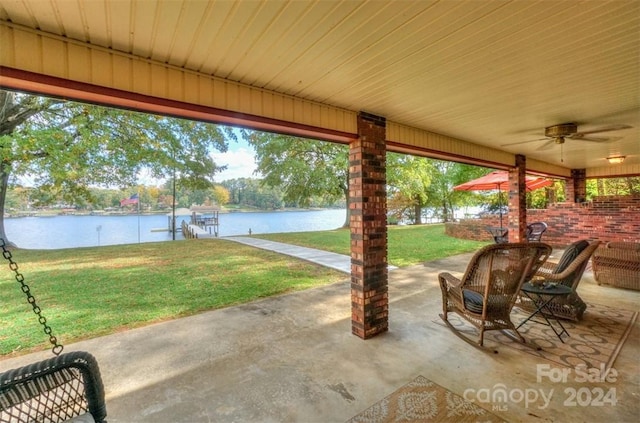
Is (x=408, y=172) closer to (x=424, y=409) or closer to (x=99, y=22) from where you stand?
(x=424, y=409)

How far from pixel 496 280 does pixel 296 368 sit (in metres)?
2.21

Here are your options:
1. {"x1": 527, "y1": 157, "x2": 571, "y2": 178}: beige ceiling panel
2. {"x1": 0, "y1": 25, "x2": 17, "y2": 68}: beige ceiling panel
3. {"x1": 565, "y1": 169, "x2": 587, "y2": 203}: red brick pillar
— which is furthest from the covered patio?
{"x1": 565, "y1": 169, "x2": 587, "y2": 203}: red brick pillar

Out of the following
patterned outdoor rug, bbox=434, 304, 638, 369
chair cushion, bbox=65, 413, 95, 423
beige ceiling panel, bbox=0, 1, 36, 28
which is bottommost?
patterned outdoor rug, bbox=434, 304, 638, 369

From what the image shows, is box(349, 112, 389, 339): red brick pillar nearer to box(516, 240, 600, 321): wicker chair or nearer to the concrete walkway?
box(516, 240, 600, 321): wicker chair

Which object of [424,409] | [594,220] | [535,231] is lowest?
[424,409]

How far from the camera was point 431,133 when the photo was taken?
441 centimetres

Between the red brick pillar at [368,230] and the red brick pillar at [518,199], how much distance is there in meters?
4.63

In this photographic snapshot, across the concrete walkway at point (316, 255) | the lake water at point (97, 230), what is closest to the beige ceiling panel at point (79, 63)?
the concrete walkway at point (316, 255)

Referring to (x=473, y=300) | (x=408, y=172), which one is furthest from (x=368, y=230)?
(x=408, y=172)

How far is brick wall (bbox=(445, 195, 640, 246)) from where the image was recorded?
25.9 feet

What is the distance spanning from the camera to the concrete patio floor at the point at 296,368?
2.13m

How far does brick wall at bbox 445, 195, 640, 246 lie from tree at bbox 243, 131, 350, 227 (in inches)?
319

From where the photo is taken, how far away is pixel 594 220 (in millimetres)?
8570

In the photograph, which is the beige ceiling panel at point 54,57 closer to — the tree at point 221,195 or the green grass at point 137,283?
the green grass at point 137,283
